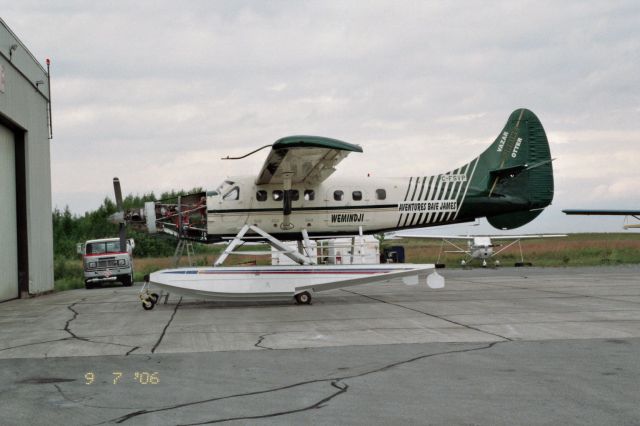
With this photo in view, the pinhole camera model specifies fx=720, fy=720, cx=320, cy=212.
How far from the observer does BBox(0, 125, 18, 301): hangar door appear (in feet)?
A: 67.6

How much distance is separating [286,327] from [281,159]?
199 inches

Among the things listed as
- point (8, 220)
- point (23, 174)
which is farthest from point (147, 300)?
point (23, 174)

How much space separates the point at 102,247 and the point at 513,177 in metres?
18.5

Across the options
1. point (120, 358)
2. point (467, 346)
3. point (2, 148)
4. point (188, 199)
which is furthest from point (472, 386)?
point (2, 148)

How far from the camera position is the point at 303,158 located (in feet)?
52.3

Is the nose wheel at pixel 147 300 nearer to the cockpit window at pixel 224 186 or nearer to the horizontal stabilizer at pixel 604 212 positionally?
the cockpit window at pixel 224 186

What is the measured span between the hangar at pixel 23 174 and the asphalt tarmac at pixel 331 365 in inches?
296

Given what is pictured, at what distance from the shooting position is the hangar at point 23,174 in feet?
67.8

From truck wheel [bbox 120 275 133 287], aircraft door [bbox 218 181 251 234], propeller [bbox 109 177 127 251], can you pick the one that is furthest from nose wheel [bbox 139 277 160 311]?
truck wheel [bbox 120 275 133 287]

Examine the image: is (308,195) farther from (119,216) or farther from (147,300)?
(147,300)

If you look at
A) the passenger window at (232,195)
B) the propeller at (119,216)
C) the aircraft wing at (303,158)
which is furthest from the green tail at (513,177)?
the propeller at (119,216)

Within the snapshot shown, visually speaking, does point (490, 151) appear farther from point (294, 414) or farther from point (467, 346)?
point (294, 414)
